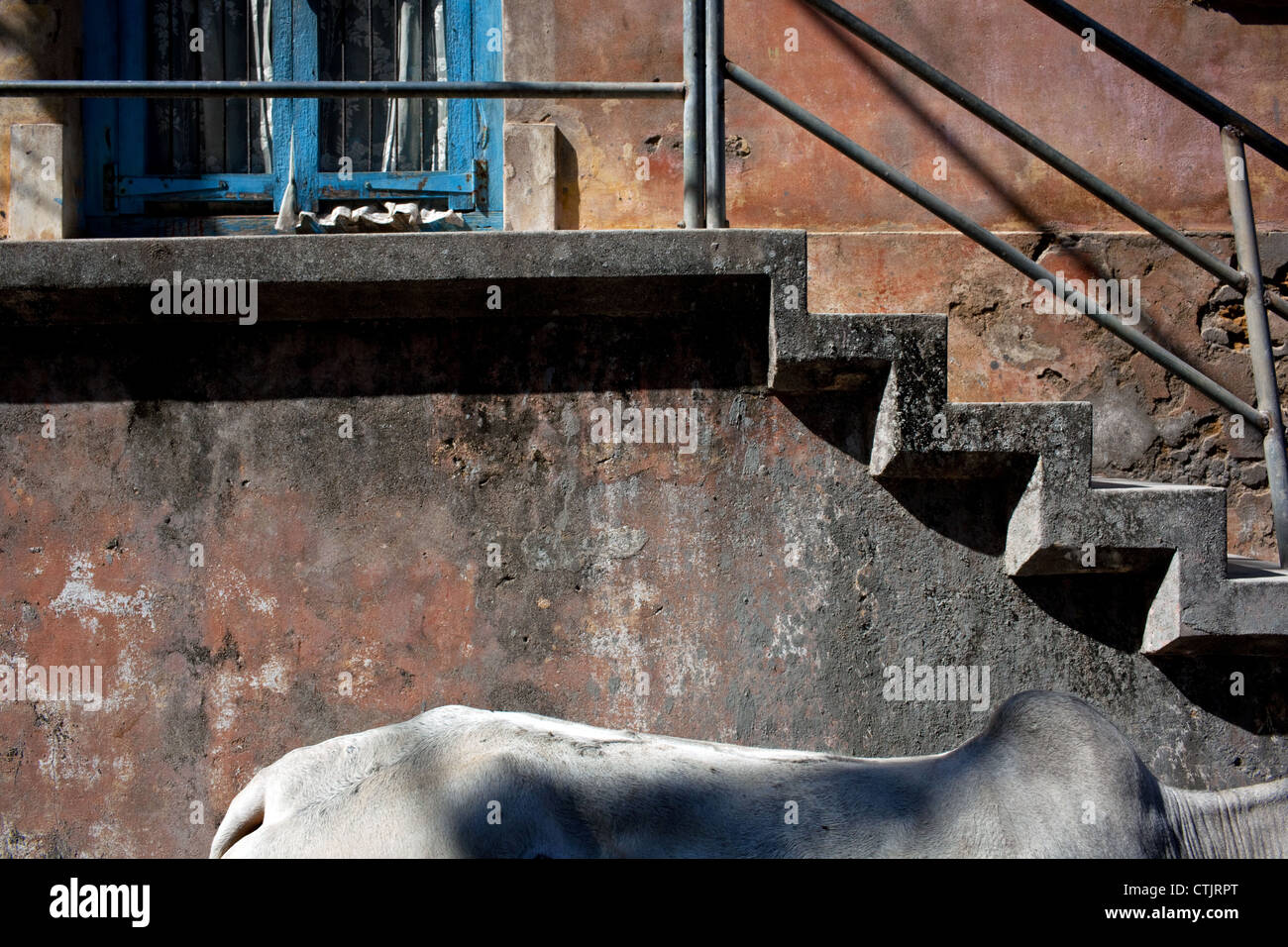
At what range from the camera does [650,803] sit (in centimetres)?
252

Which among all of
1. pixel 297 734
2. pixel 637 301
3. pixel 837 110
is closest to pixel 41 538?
pixel 297 734

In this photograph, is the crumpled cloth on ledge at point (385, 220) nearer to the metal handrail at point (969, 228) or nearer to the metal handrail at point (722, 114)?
the metal handrail at point (722, 114)

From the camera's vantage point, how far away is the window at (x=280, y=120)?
209 inches

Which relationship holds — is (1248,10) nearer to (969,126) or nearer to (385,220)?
(969,126)

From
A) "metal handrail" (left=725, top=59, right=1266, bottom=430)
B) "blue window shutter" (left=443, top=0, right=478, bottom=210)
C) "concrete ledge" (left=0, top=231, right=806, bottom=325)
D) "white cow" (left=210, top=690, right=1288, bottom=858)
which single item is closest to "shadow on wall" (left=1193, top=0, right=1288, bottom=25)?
"metal handrail" (left=725, top=59, right=1266, bottom=430)

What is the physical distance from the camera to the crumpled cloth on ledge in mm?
5090

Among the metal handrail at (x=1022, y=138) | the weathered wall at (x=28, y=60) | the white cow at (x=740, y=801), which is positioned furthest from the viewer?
the weathered wall at (x=28, y=60)

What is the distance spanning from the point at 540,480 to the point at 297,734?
3.97 ft

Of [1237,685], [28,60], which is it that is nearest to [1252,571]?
[1237,685]

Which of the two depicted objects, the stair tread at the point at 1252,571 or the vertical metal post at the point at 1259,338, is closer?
the stair tread at the point at 1252,571

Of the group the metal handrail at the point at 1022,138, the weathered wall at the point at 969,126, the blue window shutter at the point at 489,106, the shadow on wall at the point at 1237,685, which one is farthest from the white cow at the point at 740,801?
the blue window shutter at the point at 489,106

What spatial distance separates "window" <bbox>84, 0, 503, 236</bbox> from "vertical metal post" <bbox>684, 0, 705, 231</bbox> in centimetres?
207

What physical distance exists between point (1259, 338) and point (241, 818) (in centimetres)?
364

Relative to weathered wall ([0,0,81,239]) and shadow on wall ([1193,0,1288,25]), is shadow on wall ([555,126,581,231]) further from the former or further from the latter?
shadow on wall ([1193,0,1288,25])
